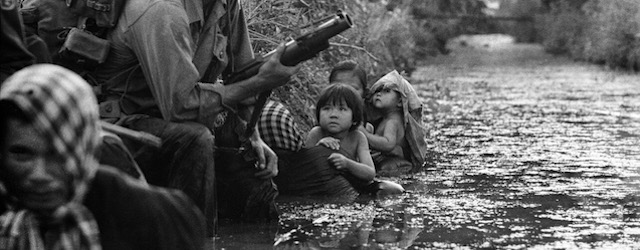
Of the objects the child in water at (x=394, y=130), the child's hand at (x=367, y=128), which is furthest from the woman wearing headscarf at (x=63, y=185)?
the child in water at (x=394, y=130)

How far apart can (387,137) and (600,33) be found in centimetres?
2182

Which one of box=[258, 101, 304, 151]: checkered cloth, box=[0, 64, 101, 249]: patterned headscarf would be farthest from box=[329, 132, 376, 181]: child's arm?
box=[0, 64, 101, 249]: patterned headscarf

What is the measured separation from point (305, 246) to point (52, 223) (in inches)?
121

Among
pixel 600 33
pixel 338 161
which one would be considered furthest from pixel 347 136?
pixel 600 33

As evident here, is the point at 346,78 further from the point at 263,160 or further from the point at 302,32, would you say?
the point at 263,160

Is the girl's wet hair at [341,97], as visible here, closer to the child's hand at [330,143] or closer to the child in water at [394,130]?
the child's hand at [330,143]

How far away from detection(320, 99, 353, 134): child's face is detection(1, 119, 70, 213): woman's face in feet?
16.7

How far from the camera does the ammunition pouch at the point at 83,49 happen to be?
566 centimetres

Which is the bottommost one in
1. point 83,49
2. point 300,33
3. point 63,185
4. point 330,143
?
point 330,143

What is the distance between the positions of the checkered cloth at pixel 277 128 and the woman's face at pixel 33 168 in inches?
170

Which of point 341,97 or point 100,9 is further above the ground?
point 100,9

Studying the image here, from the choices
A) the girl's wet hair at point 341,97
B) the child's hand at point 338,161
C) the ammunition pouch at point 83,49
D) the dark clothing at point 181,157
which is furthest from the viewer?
the girl's wet hair at point 341,97

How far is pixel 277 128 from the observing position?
24.4 feet

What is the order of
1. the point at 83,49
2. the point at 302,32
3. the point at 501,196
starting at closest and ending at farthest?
the point at 83,49, the point at 501,196, the point at 302,32
